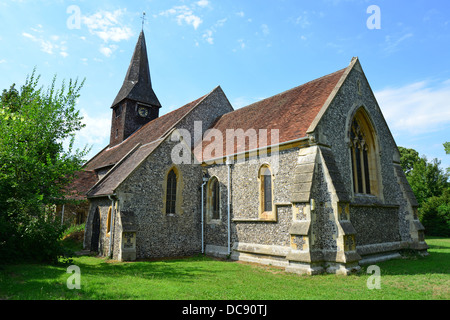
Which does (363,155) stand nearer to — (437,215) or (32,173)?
(32,173)

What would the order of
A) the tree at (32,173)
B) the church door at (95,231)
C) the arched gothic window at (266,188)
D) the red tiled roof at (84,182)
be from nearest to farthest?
1. the tree at (32,173)
2. the arched gothic window at (266,188)
3. the church door at (95,231)
4. the red tiled roof at (84,182)

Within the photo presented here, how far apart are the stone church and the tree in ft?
8.62

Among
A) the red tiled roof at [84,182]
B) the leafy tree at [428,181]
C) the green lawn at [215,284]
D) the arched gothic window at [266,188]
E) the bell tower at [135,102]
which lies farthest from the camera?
the leafy tree at [428,181]

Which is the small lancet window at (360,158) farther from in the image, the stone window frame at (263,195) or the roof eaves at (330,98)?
the stone window frame at (263,195)

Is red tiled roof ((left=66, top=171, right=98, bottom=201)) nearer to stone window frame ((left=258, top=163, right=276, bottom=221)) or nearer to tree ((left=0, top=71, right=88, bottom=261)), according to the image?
tree ((left=0, top=71, right=88, bottom=261))

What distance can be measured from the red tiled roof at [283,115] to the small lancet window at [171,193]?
203 centimetres

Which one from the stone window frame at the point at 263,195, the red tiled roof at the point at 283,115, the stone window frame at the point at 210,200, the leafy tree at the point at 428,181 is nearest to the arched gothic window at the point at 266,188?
the stone window frame at the point at 263,195

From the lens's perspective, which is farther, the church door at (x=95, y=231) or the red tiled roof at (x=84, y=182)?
the red tiled roof at (x=84, y=182)

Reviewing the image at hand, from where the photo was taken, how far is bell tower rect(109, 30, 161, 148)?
82.7 ft

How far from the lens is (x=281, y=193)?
37.7ft

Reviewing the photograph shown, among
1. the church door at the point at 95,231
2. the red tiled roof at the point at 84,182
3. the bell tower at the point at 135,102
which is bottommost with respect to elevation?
the church door at the point at 95,231

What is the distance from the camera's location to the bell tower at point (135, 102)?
2522cm

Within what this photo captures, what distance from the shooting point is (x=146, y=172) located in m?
13.8

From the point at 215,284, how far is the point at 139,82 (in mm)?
22239
